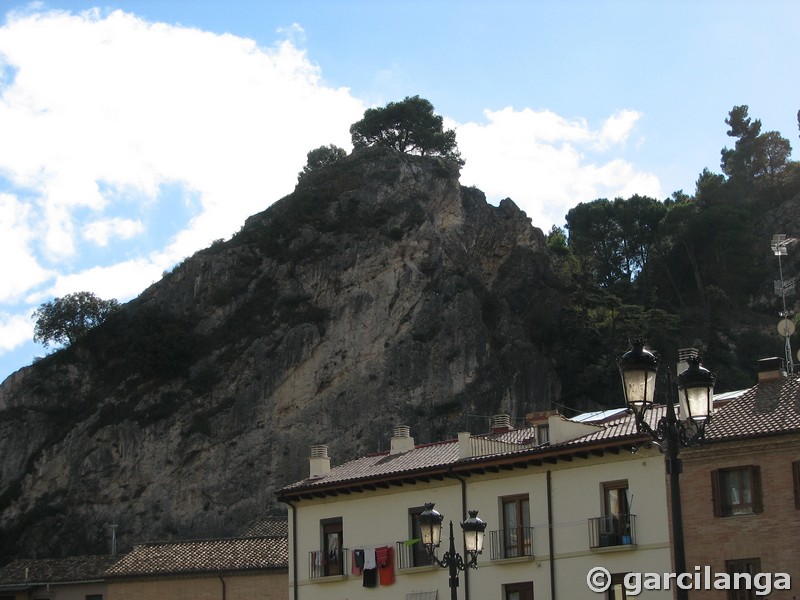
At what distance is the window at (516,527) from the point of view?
37.5 m

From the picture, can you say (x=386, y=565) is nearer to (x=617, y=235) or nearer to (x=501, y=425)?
(x=501, y=425)

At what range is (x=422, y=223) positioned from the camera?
337ft

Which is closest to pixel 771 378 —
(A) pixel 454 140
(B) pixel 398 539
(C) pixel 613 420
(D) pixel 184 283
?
(C) pixel 613 420

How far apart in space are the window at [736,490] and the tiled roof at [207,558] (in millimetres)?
21313

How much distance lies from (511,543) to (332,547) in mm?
7292

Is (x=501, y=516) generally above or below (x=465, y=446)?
below

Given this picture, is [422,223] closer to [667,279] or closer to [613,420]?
[667,279]

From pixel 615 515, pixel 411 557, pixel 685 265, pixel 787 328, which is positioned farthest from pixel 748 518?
pixel 685 265

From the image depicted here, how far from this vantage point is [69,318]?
351 ft

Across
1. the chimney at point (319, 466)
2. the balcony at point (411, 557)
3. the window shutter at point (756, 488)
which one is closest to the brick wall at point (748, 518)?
the window shutter at point (756, 488)

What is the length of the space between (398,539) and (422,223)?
6396 cm

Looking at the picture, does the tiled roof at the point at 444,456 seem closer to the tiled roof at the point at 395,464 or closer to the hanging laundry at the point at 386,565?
the tiled roof at the point at 395,464

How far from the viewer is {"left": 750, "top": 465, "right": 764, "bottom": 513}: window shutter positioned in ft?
107

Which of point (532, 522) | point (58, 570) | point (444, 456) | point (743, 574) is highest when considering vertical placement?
point (444, 456)
